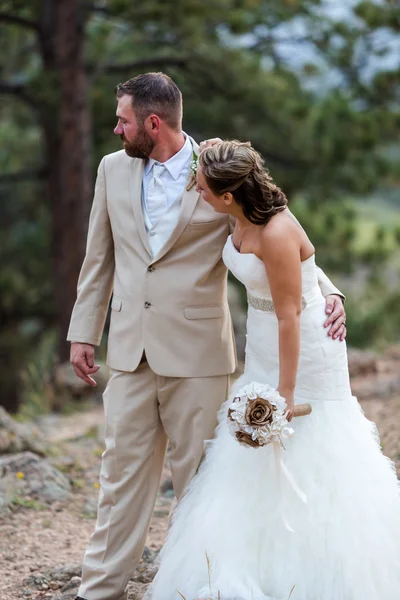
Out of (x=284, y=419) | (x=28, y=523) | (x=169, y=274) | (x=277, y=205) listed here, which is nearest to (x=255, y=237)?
(x=277, y=205)

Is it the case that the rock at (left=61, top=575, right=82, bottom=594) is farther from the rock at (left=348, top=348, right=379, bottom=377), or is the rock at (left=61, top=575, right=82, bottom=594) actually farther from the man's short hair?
the rock at (left=348, top=348, right=379, bottom=377)

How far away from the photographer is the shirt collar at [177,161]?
12.0 ft

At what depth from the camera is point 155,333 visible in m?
3.62

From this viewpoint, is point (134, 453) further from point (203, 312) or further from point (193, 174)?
point (193, 174)

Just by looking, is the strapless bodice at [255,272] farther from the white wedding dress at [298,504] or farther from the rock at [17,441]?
the rock at [17,441]

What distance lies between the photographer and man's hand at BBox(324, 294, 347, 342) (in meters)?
3.51

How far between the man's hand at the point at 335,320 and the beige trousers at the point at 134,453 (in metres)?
0.50

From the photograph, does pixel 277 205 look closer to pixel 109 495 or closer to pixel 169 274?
pixel 169 274

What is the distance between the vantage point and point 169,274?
362 centimetres

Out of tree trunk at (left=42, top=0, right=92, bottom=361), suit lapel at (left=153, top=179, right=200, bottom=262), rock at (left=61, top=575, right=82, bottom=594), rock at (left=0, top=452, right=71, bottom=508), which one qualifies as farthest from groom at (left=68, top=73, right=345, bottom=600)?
tree trunk at (left=42, top=0, right=92, bottom=361)

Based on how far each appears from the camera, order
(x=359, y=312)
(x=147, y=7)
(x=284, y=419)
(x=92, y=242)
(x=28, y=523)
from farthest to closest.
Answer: (x=359, y=312) → (x=147, y=7) → (x=28, y=523) → (x=92, y=242) → (x=284, y=419)

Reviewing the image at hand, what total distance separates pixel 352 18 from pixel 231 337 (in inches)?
358

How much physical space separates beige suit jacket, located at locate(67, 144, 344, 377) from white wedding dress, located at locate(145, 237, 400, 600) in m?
0.17

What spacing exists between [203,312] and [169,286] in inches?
6.6
